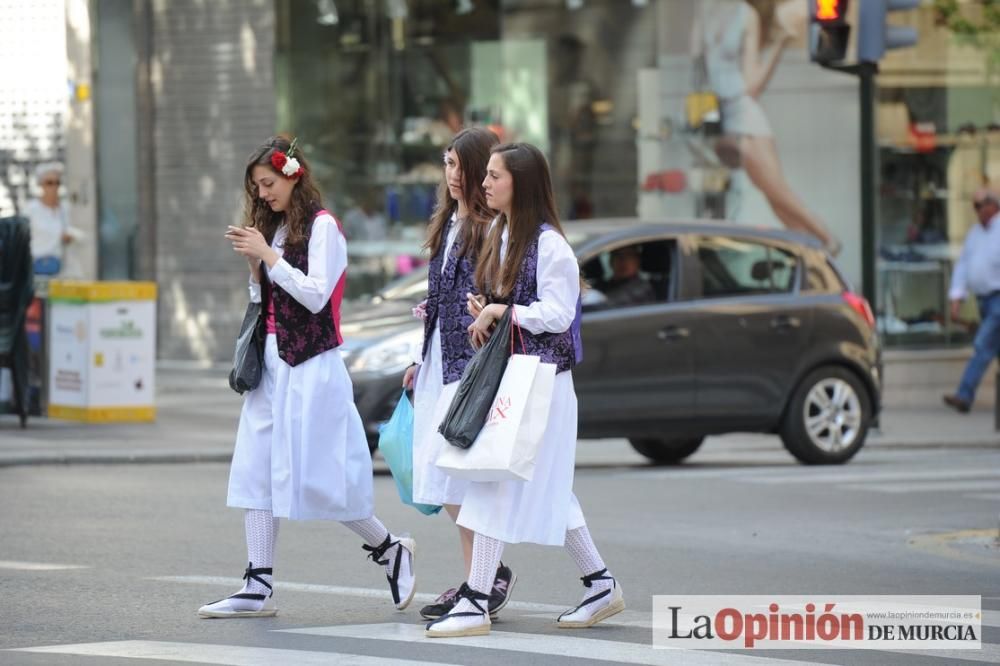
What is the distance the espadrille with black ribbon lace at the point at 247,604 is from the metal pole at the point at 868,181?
10.2 m

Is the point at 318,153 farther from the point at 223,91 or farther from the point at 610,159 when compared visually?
the point at 610,159

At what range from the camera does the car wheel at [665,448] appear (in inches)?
584

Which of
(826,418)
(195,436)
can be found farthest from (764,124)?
(195,436)

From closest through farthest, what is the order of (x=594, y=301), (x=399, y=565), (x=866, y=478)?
1. (x=399, y=565)
2. (x=866, y=478)
3. (x=594, y=301)

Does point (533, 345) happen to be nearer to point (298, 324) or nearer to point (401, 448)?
point (401, 448)

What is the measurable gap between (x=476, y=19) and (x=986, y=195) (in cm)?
587

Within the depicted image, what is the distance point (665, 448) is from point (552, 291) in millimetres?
7701

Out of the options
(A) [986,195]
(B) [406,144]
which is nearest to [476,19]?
(B) [406,144]

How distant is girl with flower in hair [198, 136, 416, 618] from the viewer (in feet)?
25.2

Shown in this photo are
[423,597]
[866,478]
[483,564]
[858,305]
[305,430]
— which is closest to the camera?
[483,564]

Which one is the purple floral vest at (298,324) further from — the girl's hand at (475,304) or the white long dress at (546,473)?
the white long dress at (546,473)

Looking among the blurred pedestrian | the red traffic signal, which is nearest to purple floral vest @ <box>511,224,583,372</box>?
the red traffic signal

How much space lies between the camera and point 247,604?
7625mm

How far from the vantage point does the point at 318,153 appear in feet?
73.0
